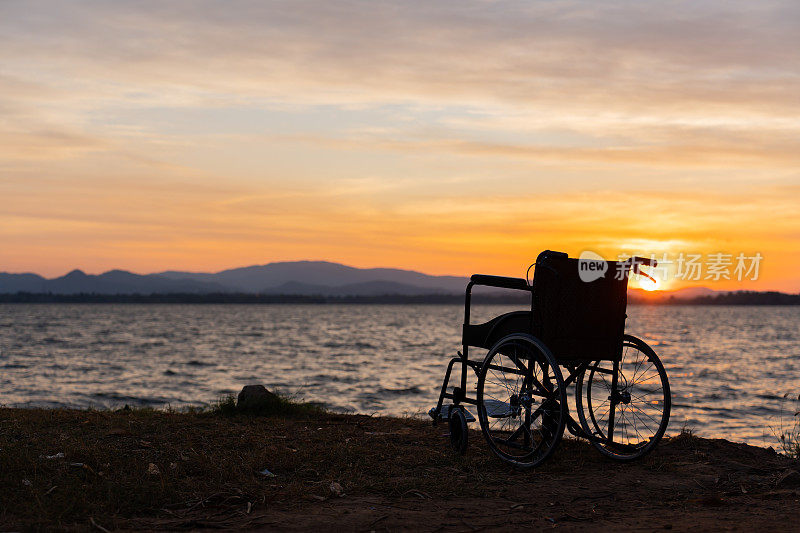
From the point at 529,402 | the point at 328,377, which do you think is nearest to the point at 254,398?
the point at 529,402

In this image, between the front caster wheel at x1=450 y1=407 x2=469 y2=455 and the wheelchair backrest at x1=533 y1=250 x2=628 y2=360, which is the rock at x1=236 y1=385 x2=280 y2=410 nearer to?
the front caster wheel at x1=450 y1=407 x2=469 y2=455

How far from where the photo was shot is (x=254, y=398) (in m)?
9.32

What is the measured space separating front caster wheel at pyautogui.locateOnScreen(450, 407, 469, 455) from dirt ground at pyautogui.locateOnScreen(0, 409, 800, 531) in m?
0.13

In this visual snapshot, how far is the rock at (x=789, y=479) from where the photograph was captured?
5818 mm

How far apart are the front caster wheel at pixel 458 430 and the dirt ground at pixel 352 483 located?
13 centimetres

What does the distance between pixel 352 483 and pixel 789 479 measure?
3.70 metres

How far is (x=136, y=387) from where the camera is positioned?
78.7 ft

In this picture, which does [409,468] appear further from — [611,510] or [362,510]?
[611,510]

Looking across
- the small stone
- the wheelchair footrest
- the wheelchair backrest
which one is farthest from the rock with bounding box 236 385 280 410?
the wheelchair backrest

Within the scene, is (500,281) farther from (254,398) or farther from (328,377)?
(328,377)

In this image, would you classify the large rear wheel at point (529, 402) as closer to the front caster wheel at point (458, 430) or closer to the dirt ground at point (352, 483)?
the dirt ground at point (352, 483)

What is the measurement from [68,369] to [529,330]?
30088 millimetres

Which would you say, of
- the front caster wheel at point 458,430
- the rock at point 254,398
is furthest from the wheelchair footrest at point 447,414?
the rock at point 254,398

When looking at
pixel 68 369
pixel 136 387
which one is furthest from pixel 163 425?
pixel 68 369
